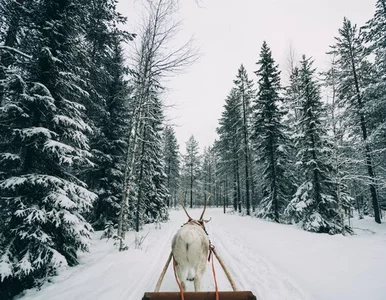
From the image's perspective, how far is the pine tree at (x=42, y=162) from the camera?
4.83 metres

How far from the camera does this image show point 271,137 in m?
18.4

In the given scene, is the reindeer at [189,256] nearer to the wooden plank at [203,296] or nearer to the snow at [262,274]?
the wooden plank at [203,296]

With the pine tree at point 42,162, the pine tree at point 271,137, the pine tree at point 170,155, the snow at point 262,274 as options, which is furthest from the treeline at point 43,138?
the pine tree at point 170,155

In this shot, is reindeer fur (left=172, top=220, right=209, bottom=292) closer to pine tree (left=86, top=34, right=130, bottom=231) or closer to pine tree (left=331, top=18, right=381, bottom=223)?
pine tree (left=86, top=34, right=130, bottom=231)

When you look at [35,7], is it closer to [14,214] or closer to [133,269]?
[14,214]

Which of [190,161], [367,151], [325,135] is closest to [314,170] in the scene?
[325,135]

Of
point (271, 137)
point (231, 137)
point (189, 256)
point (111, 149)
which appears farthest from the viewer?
point (231, 137)

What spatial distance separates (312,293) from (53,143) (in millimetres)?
7643

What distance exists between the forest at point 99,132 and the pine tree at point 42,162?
0.11 feet

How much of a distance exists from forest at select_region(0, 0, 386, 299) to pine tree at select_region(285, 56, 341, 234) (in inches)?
3.2

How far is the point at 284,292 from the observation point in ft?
14.0

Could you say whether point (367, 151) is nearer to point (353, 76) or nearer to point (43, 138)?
point (353, 76)

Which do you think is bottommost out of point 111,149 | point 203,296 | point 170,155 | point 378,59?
point 203,296

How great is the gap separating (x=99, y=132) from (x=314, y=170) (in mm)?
15131
